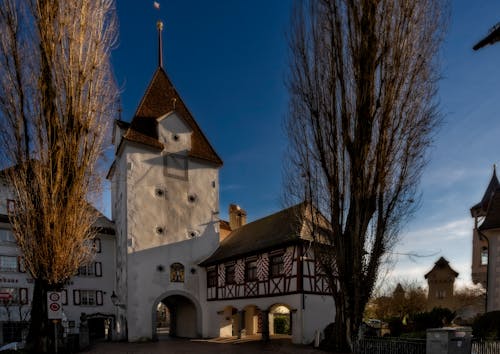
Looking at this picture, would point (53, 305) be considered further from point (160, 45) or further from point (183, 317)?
point (160, 45)

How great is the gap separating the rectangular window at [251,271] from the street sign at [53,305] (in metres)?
12.6

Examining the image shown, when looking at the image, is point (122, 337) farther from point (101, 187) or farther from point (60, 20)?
point (60, 20)

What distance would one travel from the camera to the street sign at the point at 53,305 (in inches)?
340

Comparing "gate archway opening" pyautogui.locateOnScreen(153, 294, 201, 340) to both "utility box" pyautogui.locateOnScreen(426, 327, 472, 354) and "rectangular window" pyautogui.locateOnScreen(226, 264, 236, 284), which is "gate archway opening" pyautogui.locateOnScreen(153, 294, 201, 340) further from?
"utility box" pyautogui.locateOnScreen(426, 327, 472, 354)

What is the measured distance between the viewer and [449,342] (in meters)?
9.65

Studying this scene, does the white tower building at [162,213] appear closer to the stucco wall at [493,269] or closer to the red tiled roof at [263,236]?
the red tiled roof at [263,236]

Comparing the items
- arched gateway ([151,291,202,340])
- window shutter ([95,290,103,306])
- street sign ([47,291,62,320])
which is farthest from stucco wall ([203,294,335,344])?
window shutter ([95,290,103,306])

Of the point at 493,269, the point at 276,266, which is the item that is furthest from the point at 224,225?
the point at 493,269

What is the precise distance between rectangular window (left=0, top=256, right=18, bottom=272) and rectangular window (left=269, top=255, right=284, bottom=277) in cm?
1591

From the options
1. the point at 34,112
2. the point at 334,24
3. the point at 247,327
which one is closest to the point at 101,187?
the point at 34,112

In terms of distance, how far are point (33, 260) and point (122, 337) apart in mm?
13210

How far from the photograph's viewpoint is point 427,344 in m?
10.1

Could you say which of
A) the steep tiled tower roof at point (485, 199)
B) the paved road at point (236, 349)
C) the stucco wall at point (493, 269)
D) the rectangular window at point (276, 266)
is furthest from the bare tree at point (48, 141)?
the steep tiled tower roof at point (485, 199)

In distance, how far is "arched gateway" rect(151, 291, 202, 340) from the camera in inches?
887
